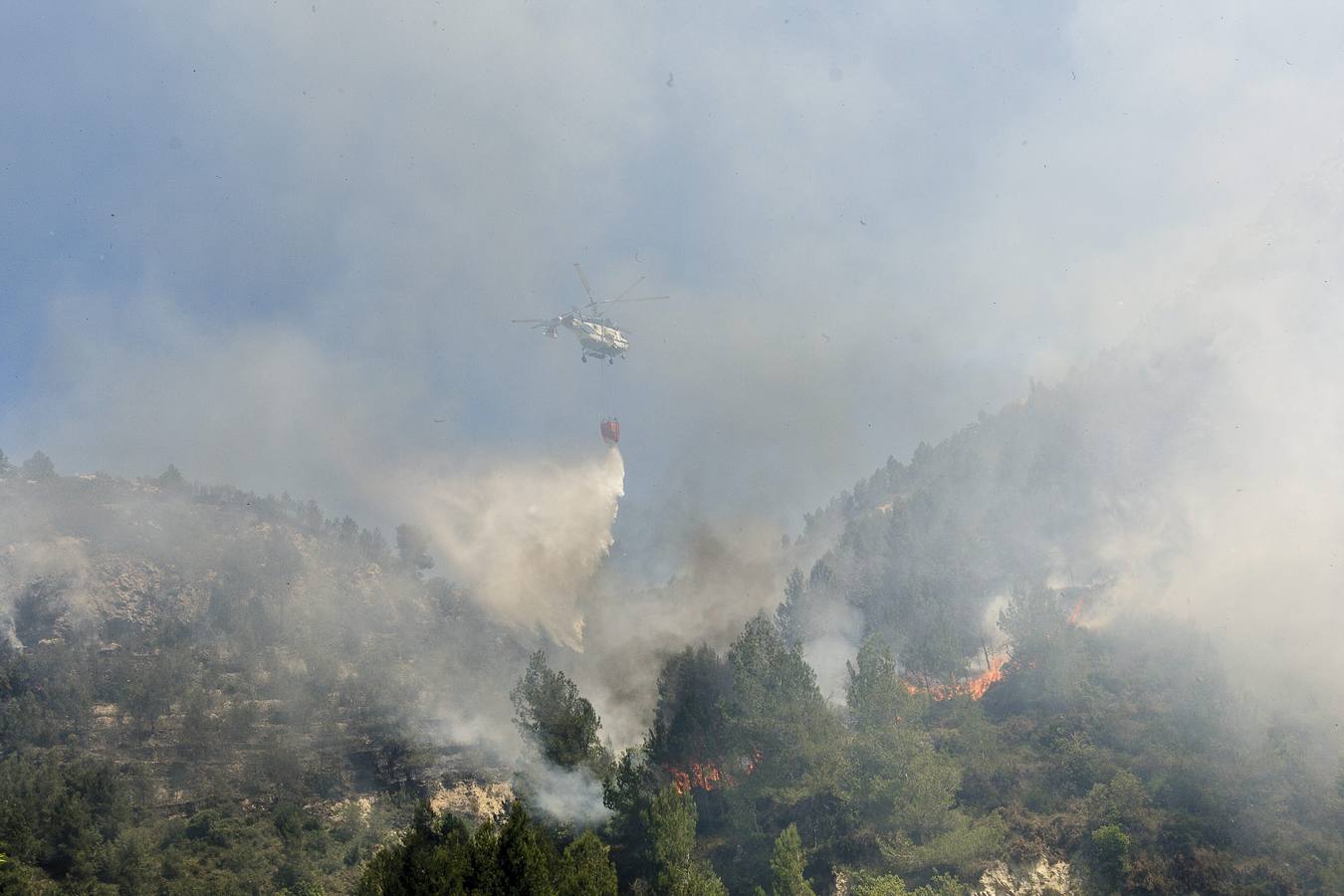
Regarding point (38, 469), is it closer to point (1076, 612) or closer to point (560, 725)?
point (560, 725)

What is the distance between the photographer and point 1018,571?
17200cm

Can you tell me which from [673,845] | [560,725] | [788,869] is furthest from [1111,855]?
[560,725]

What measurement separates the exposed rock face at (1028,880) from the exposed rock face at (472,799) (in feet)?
177

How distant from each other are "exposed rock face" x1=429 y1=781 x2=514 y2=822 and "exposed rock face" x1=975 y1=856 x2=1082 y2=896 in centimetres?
5405

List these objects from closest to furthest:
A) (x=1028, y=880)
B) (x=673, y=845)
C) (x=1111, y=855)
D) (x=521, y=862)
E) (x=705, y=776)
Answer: (x=521, y=862) → (x=673, y=845) → (x=1111, y=855) → (x=1028, y=880) → (x=705, y=776)

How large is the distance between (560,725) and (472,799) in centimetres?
3112

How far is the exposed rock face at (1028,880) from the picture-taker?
64.4 meters

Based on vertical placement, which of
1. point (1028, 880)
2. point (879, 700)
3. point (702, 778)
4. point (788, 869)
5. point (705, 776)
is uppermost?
point (879, 700)

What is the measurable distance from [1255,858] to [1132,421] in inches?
6316

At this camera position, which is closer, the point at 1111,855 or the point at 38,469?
the point at 1111,855

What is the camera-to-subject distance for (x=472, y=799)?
96500 mm

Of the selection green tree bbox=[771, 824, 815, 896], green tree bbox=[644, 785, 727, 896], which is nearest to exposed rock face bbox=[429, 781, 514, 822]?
green tree bbox=[644, 785, 727, 896]

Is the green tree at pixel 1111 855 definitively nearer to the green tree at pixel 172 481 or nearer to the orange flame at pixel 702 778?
the orange flame at pixel 702 778

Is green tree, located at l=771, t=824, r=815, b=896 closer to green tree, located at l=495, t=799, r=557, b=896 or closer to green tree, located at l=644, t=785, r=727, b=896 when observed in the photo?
green tree, located at l=644, t=785, r=727, b=896
